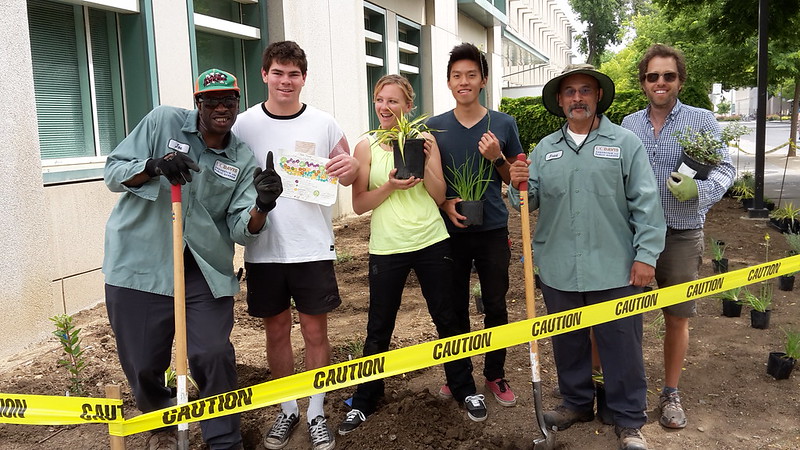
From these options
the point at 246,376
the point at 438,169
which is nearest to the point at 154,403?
the point at 246,376

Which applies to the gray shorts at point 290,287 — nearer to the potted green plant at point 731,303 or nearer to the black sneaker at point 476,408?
the black sneaker at point 476,408

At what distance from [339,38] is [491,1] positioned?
16.6 metres

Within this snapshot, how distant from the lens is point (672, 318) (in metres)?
3.70

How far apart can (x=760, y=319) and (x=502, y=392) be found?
2.75 m

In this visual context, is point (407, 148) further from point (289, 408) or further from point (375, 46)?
point (375, 46)

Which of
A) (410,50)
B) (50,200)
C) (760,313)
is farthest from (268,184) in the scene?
(410,50)

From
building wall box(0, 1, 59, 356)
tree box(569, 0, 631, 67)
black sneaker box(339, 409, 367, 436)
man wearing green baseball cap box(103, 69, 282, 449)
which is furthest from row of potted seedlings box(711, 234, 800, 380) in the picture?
tree box(569, 0, 631, 67)

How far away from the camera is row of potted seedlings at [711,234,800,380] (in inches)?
171

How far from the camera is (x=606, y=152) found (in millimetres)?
3318

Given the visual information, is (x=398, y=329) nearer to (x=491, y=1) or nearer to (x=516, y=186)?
(x=516, y=186)

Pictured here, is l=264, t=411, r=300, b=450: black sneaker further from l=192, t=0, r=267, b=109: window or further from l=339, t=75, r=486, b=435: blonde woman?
Result: l=192, t=0, r=267, b=109: window

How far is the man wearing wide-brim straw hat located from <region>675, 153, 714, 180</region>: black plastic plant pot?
10.8 inches

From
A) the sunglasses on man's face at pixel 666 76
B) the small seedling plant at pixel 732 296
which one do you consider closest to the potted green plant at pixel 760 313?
the small seedling plant at pixel 732 296

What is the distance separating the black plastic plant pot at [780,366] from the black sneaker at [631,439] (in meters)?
1.56
